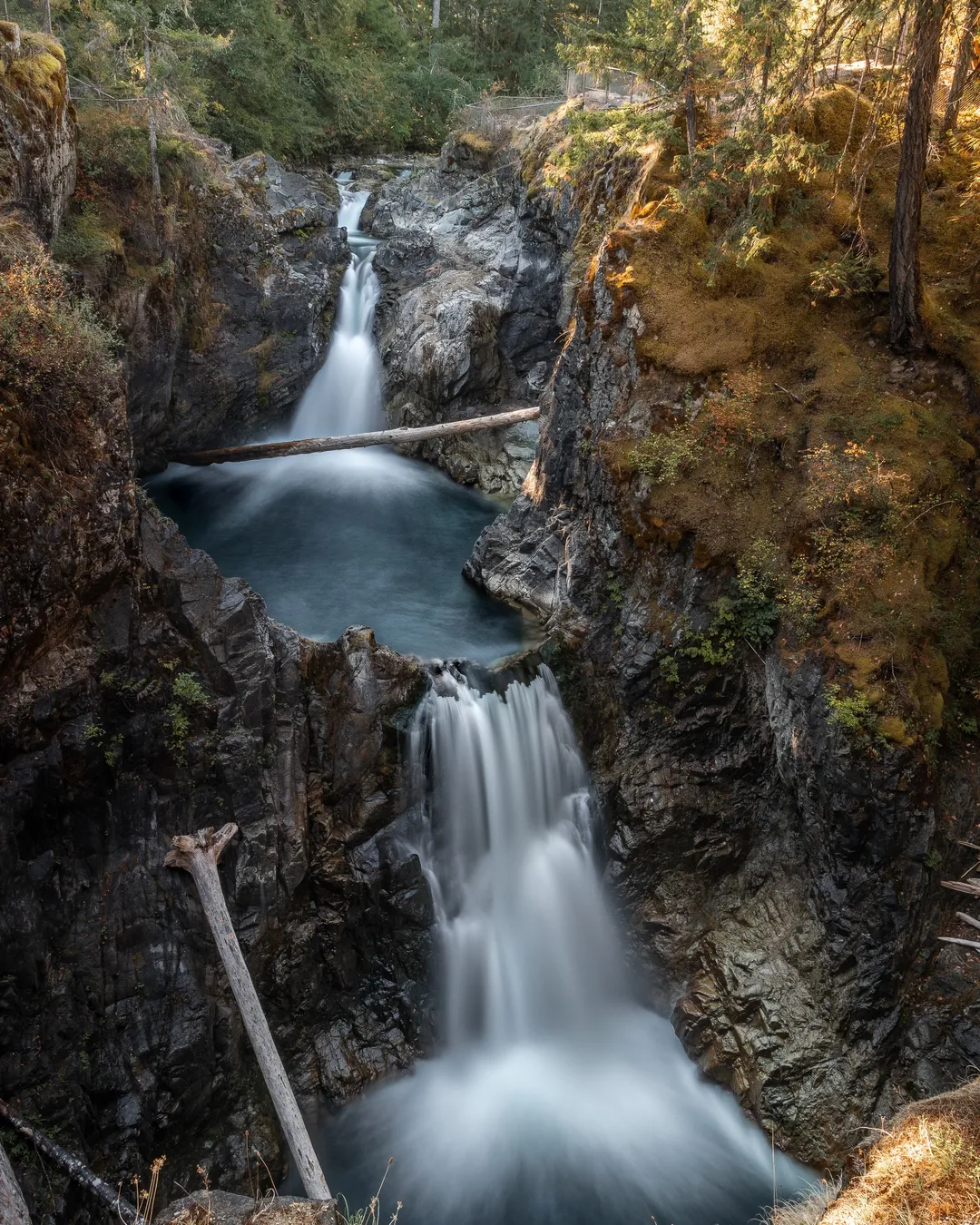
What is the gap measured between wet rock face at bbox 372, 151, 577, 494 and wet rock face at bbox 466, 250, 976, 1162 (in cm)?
761

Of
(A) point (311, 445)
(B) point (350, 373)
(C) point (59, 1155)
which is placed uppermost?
(B) point (350, 373)

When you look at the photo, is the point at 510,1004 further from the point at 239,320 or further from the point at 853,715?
the point at 239,320

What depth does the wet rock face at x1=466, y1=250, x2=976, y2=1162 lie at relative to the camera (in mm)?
8977

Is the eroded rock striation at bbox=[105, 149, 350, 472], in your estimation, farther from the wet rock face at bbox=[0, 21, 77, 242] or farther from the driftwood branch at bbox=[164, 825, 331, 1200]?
the driftwood branch at bbox=[164, 825, 331, 1200]

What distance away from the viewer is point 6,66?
35.8 ft

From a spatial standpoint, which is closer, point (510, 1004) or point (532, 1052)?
point (532, 1052)

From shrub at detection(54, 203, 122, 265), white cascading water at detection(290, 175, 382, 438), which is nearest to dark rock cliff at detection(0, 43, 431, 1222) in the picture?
shrub at detection(54, 203, 122, 265)

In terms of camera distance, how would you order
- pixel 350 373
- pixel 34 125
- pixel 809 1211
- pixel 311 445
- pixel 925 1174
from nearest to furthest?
pixel 925 1174 < pixel 809 1211 < pixel 34 125 < pixel 311 445 < pixel 350 373

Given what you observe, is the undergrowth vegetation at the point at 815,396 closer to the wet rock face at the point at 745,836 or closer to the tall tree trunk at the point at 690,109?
the tall tree trunk at the point at 690,109

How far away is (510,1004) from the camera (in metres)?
10.9

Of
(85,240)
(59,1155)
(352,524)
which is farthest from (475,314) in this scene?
(59,1155)

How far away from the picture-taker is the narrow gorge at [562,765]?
8250mm

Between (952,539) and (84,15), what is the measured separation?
20.6 m

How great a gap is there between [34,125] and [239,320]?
734 centimetres
